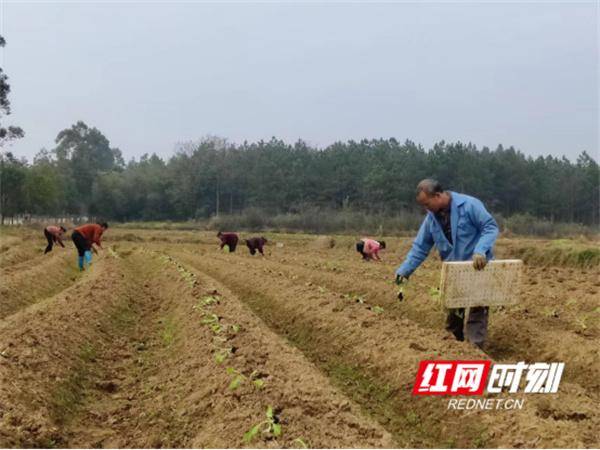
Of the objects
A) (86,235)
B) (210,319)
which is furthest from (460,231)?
(86,235)

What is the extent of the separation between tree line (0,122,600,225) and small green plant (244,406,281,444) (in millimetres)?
49179

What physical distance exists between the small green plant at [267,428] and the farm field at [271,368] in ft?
0.05

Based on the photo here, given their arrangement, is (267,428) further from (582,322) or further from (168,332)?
(582,322)

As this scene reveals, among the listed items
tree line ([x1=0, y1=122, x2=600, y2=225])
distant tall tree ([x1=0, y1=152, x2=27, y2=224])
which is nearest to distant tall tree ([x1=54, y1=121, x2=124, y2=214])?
tree line ([x1=0, y1=122, x2=600, y2=225])

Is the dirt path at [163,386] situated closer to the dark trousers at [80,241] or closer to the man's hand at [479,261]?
the man's hand at [479,261]

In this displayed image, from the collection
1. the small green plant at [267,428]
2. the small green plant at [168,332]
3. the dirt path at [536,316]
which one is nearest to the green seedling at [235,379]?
the small green plant at [267,428]

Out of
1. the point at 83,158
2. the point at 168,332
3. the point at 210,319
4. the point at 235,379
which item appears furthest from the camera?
the point at 83,158

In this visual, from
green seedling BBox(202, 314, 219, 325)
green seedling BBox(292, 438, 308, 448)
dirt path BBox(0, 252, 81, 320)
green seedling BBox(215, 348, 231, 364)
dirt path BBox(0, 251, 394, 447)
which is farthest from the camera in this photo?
dirt path BBox(0, 252, 81, 320)

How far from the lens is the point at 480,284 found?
19.9 ft

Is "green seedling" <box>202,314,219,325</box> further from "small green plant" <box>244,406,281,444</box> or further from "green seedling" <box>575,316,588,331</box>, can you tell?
"green seedling" <box>575,316,588,331</box>

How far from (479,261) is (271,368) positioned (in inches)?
95.0

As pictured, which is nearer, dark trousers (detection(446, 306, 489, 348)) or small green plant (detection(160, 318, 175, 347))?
dark trousers (detection(446, 306, 489, 348))

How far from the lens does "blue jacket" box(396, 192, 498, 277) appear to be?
6.03 metres

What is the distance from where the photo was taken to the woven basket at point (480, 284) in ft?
19.3
